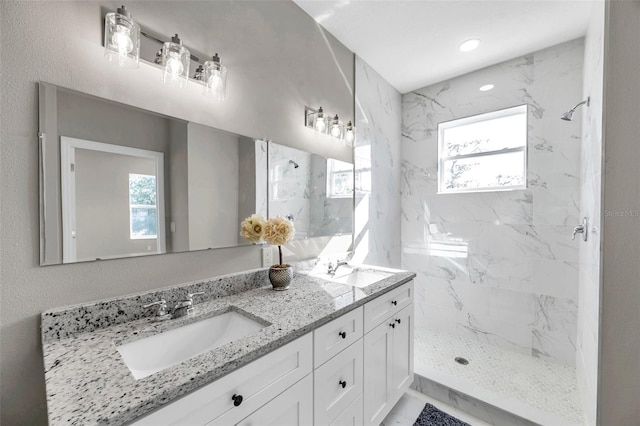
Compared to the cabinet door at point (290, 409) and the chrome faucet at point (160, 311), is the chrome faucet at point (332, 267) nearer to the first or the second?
the cabinet door at point (290, 409)

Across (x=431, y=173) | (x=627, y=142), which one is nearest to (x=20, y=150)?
(x=627, y=142)

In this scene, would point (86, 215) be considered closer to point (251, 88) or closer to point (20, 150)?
point (20, 150)

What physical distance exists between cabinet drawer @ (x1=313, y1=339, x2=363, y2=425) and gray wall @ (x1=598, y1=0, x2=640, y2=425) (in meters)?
1.19

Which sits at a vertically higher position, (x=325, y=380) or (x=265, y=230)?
(x=265, y=230)

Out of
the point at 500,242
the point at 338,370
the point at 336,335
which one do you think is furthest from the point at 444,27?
the point at 338,370

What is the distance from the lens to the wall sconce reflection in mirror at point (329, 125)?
1939mm

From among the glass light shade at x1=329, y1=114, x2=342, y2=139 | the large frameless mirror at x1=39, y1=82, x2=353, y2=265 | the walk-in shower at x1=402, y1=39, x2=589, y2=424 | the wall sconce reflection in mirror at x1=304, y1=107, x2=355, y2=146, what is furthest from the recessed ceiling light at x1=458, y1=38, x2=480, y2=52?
the large frameless mirror at x1=39, y1=82, x2=353, y2=265

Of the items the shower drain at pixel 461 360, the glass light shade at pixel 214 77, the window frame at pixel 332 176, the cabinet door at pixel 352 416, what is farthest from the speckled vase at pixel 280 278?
the shower drain at pixel 461 360

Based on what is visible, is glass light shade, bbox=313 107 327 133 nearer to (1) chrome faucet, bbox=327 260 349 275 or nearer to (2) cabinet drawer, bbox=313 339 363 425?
(1) chrome faucet, bbox=327 260 349 275

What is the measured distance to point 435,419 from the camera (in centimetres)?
181

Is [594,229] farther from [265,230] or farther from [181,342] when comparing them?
[181,342]

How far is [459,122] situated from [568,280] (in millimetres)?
1728

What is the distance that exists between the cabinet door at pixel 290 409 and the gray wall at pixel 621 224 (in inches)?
56.9

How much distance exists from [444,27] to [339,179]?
138 cm
